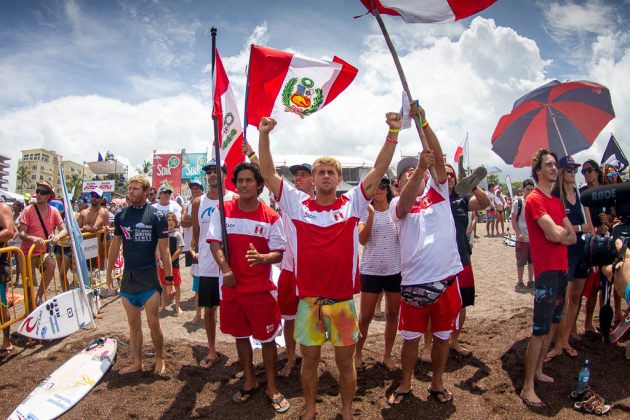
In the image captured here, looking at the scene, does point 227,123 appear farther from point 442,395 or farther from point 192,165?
point 192,165

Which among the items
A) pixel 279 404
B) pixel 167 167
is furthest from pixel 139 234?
pixel 167 167

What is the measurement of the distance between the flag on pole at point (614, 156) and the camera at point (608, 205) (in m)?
4.48

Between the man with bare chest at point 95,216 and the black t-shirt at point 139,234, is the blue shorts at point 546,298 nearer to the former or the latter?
the black t-shirt at point 139,234

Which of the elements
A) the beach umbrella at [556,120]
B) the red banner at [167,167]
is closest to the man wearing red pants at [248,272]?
the beach umbrella at [556,120]

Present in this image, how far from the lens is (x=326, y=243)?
273 centimetres

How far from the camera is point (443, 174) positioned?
310 centimetres

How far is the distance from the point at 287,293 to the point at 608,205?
2831mm

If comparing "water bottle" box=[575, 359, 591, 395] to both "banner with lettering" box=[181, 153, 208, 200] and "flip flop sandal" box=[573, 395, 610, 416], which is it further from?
"banner with lettering" box=[181, 153, 208, 200]

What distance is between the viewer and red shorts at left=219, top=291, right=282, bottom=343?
10.7 feet

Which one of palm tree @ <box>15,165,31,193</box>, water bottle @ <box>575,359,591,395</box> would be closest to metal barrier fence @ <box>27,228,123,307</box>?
water bottle @ <box>575,359,591,395</box>

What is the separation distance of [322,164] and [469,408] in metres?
2.47

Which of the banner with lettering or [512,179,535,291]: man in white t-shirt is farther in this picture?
the banner with lettering

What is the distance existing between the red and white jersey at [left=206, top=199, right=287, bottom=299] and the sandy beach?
108 centimetres

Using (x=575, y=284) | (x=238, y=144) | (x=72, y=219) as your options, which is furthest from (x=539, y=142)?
(x=72, y=219)
